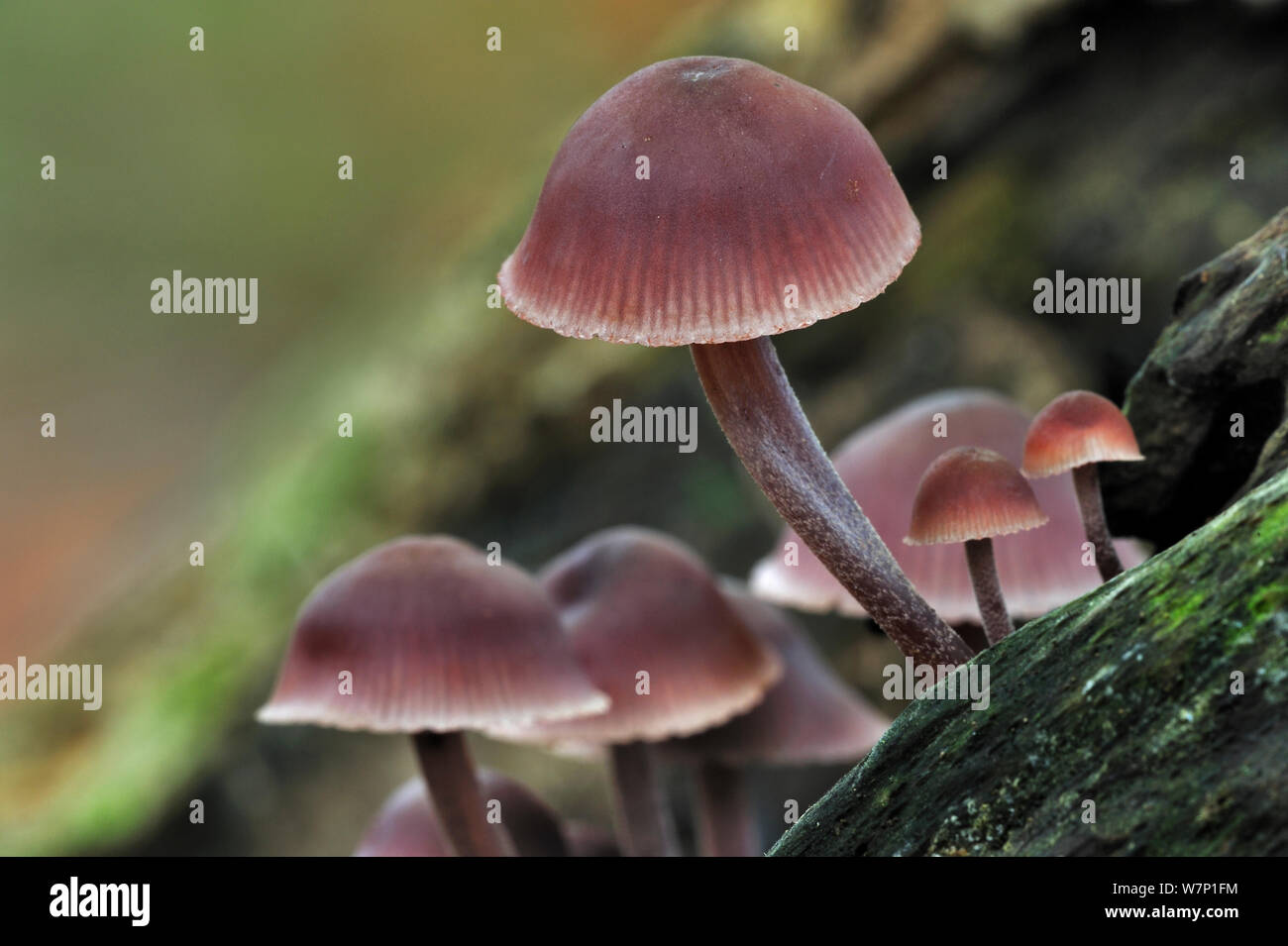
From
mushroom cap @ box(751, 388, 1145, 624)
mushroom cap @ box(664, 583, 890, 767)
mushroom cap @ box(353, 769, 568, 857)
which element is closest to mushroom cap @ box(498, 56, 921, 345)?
mushroom cap @ box(751, 388, 1145, 624)

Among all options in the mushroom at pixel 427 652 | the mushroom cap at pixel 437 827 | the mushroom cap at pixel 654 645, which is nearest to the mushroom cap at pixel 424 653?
the mushroom at pixel 427 652

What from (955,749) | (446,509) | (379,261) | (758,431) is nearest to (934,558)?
(758,431)

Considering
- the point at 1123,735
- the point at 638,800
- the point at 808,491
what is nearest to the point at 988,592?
the point at 808,491

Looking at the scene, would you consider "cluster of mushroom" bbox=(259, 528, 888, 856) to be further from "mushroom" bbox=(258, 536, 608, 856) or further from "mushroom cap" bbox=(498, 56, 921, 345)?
"mushroom cap" bbox=(498, 56, 921, 345)

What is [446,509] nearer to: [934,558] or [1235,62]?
[934,558]

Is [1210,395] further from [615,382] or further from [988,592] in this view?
[615,382]
